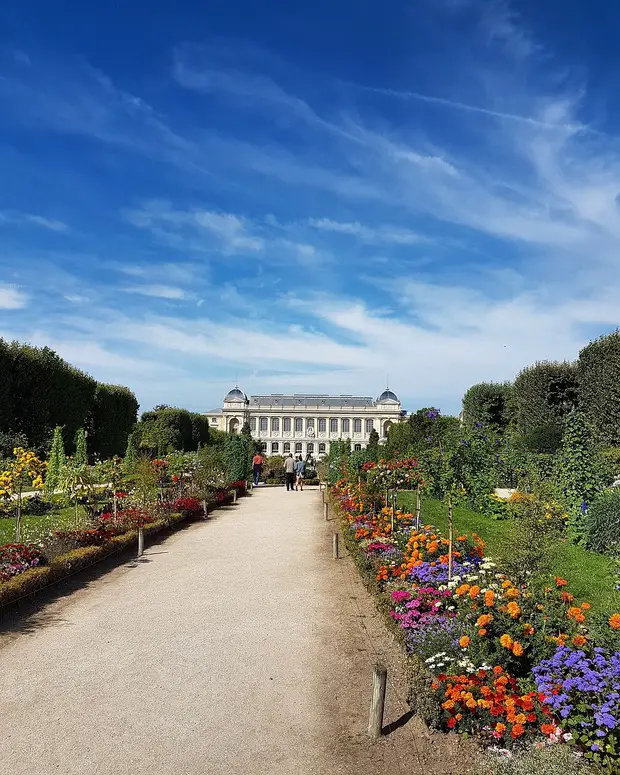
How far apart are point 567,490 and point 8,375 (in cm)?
2426

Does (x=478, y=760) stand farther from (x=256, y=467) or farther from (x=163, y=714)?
(x=256, y=467)

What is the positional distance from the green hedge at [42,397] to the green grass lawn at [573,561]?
1691 cm

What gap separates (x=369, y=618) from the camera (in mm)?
8547

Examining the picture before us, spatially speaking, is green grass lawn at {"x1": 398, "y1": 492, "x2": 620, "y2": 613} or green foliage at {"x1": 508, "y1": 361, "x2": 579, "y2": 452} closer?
green grass lawn at {"x1": 398, "y1": 492, "x2": 620, "y2": 613}

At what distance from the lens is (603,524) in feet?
39.8

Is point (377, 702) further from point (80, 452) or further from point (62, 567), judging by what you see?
point (80, 452)

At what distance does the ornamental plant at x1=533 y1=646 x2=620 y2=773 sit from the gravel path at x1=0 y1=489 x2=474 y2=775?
0.92m

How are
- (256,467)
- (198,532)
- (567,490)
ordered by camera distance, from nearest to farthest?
(567,490) < (198,532) < (256,467)

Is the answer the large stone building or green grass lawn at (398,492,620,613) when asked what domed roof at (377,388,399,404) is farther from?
green grass lawn at (398,492,620,613)

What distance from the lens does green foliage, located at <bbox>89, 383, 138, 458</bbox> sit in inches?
1494

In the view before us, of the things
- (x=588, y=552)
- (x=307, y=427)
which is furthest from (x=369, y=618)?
(x=307, y=427)

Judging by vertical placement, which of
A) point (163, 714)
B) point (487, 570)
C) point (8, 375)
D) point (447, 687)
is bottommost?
point (163, 714)

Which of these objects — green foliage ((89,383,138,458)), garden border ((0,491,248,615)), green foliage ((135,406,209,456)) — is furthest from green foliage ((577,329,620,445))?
green foliage ((135,406,209,456))

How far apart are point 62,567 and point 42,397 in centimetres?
2185
